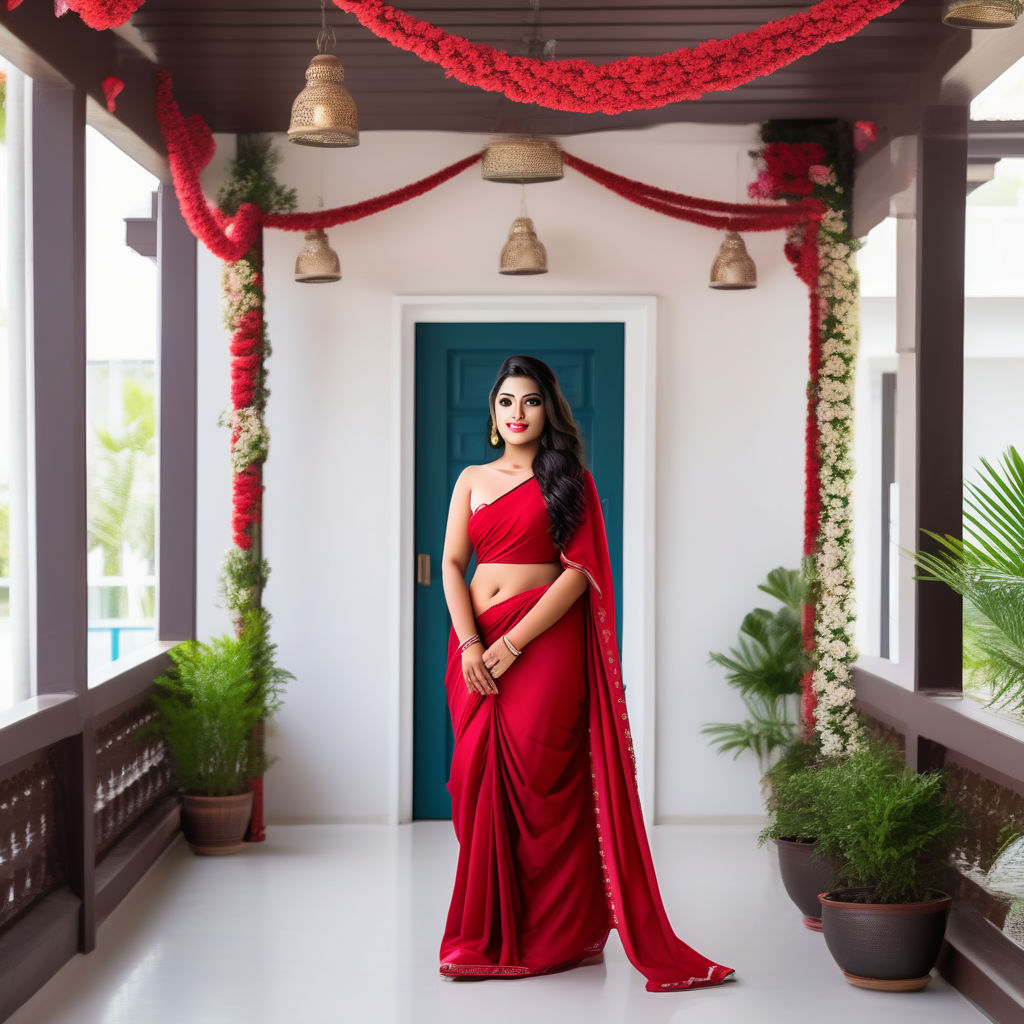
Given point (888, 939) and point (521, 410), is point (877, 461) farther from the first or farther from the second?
point (888, 939)

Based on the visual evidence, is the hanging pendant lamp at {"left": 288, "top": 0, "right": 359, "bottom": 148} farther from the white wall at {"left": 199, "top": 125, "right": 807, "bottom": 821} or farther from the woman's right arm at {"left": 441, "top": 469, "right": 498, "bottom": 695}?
the white wall at {"left": 199, "top": 125, "right": 807, "bottom": 821}

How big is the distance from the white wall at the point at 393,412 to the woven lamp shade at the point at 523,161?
4.23ft

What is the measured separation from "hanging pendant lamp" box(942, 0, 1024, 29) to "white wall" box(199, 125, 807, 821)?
115 inches

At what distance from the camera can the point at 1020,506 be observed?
126 inches

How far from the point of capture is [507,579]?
13.5ft

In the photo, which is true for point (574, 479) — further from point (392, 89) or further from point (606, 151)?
point (606, 151)

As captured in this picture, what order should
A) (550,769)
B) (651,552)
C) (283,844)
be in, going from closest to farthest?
(550,769)
(283,844)
(651,552)

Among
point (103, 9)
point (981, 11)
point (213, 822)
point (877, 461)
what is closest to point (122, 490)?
point (213, 822)

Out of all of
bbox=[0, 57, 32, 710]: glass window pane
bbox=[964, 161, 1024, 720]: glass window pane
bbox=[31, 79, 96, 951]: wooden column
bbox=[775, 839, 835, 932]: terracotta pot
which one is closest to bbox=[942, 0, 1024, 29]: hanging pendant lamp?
bbox=[775, 839, 835, 932]: terracotta pot

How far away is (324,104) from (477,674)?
180cm

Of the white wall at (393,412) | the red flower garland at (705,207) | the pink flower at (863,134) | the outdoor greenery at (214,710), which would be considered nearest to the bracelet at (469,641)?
the outdoor greenery at (214,710)

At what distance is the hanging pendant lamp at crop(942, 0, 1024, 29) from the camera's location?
3.17m

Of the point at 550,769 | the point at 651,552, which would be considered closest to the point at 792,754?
the point at 651,552

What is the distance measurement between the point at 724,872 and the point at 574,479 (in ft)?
7.08
